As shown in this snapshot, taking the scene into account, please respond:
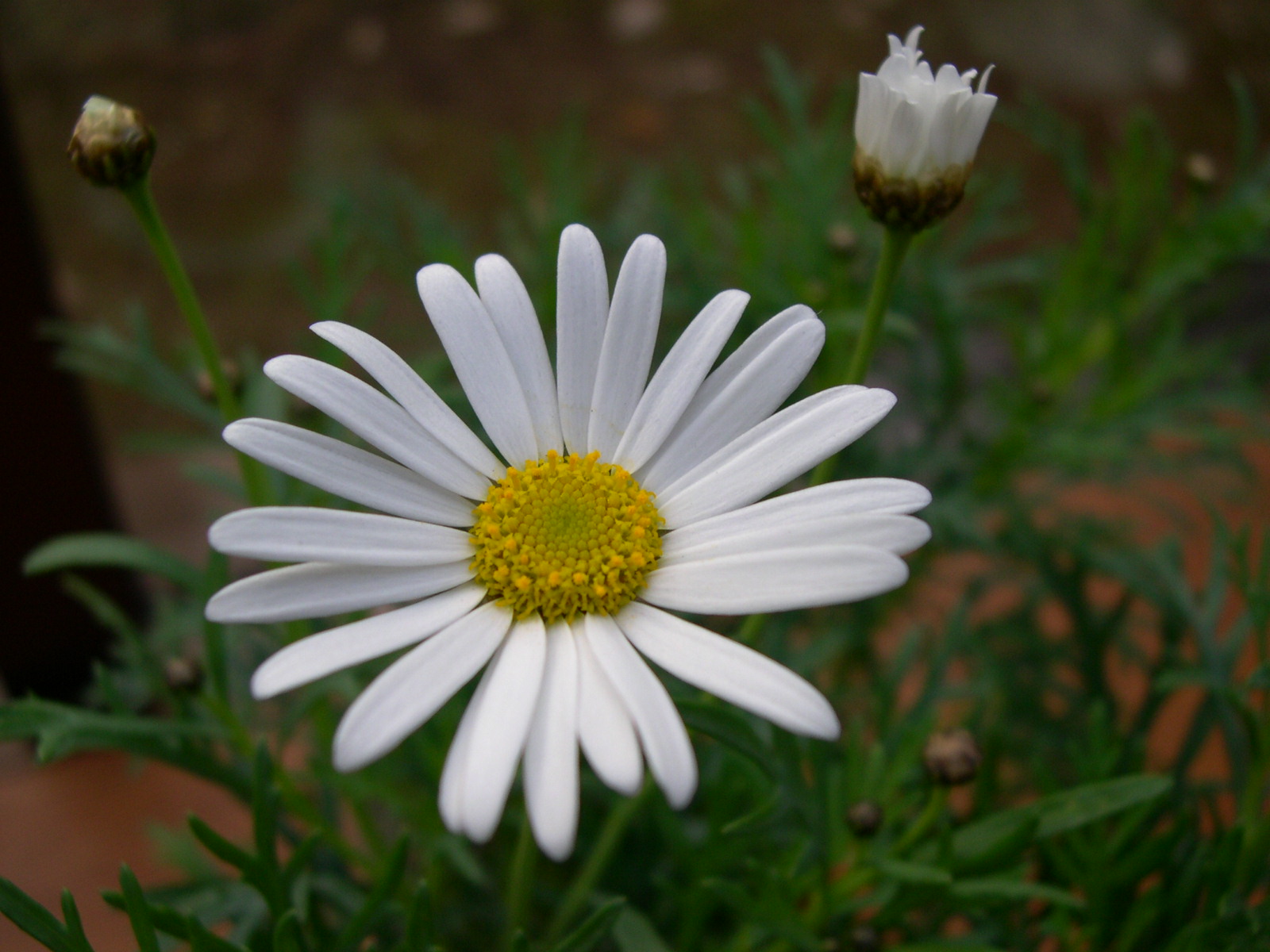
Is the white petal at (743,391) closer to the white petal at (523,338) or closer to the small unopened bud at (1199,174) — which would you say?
the white petal at (523,338)

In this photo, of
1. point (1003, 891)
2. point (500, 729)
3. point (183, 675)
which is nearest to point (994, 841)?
point (1003, 891)

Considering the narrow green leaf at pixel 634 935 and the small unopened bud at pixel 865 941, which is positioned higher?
the narrow green leaf at pixel 634 935

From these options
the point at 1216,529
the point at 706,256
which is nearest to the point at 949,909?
the point at 1216,529

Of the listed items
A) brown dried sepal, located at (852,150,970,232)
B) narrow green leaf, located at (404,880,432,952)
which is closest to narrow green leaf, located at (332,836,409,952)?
narrow green leaf, located at (404,880,432,952)

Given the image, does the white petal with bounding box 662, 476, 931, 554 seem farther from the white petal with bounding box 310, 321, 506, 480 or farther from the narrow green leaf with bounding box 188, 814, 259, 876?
the narrow green leaf with bounding box 188, 814, 259, 876

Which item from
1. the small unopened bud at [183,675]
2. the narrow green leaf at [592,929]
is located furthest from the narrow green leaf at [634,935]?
the small unopened bud at [183,675]

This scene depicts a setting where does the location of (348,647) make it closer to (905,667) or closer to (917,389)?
(905,667)
